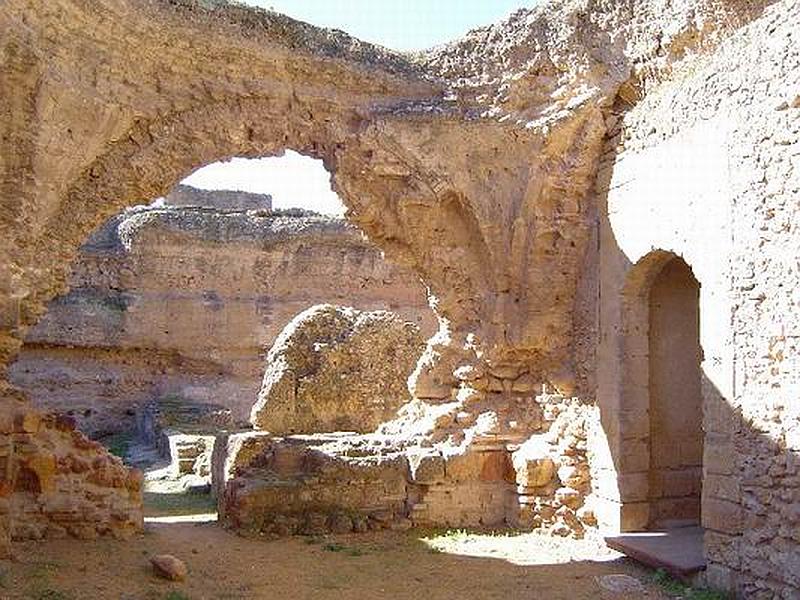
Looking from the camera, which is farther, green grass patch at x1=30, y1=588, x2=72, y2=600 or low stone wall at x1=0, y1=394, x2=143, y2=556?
low stone wall at x1=0, y1=394, x2=143, y2=556

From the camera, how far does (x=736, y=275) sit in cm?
612

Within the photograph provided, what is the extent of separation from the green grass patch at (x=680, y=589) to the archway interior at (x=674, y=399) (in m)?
1.16

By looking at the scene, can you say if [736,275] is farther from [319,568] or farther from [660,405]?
[319,568]

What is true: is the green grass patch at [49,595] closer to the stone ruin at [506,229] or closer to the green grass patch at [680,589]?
the stone ruin at [506,229]

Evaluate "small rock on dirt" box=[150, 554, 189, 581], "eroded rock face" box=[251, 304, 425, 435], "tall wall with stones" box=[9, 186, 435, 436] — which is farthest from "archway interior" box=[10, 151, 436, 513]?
"small rock on dirt" box=[150, 554, 189, 581]

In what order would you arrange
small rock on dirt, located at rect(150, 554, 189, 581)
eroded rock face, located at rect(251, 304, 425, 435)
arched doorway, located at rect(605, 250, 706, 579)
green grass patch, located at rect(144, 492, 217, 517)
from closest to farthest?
small rock on dirt, located at rect(150, 554, 189, 581) → arched doorway, located at rect(605, 250, 706, 579) → green grass patch, located at rect(144, 492, 217, 517) → eroded rock face, located at rect(251, 304, 425, 435)

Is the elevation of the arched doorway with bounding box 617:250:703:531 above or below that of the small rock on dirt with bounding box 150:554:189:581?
above

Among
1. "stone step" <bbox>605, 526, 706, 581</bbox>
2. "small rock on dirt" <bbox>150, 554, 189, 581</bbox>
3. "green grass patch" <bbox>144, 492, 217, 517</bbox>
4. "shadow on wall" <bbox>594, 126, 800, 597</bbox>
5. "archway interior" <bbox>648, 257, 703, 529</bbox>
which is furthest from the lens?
"green grass patch" <bbox>144, 492, 217, 517</bbox>

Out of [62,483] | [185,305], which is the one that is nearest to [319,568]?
[62,483]

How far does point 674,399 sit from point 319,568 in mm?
3699

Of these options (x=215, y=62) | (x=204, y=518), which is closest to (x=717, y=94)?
(x=215, y=62)

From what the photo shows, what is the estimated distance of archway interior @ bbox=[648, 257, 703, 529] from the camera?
7727 millimetres

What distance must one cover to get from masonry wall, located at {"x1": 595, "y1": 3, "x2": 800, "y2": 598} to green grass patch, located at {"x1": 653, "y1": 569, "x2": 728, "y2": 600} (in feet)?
0.41

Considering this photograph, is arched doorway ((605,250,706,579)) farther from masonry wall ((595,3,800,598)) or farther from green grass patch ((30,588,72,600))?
green grass patch ((30,588,72,600))
